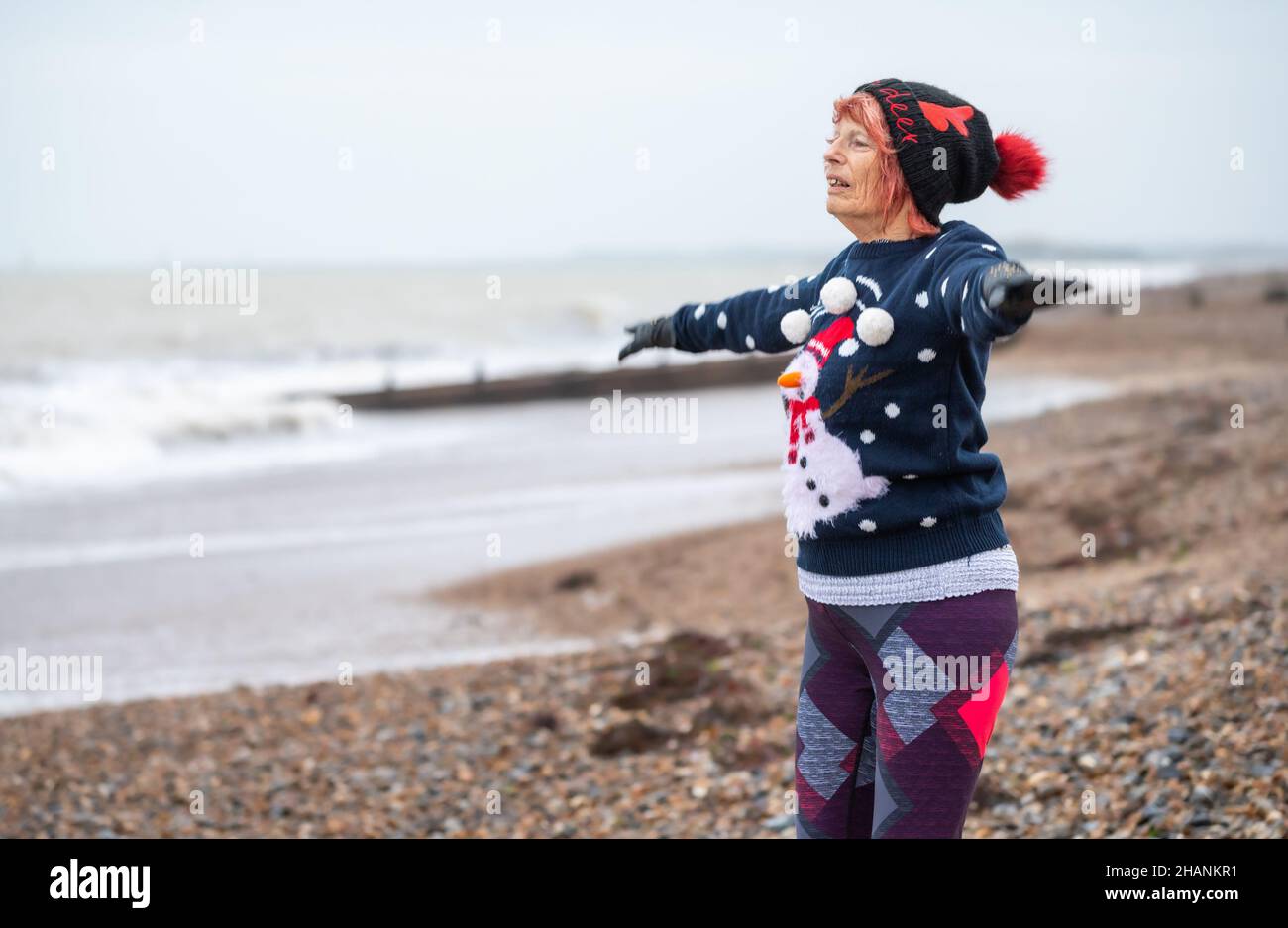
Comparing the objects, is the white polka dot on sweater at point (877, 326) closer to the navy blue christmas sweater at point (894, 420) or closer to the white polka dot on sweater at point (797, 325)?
the navy blue christmas sweater at point (894, 420)

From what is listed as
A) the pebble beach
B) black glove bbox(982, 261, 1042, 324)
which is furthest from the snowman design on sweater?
the pebble beach

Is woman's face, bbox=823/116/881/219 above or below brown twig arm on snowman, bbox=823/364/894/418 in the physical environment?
above

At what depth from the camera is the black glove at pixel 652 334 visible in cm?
345

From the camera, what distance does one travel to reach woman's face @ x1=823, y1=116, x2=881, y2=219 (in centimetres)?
281

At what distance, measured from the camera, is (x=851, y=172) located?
9.26 ft

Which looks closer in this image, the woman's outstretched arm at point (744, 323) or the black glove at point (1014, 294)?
the black glove at point (1014, 294)

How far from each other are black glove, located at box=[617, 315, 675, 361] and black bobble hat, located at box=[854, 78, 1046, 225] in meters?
0.83

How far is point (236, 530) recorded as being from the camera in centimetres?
1330

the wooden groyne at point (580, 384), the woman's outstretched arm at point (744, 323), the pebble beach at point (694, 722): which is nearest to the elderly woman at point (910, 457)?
the woman's outstretched arm at point (744, 323)

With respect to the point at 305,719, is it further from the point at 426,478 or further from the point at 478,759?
the point at 426,478

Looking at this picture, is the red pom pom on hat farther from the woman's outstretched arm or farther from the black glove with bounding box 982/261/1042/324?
the black glove with bounding box 982/261/1042/324

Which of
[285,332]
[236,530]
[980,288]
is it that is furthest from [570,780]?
[285,332]

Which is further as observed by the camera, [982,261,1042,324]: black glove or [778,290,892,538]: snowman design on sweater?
[778,290,892,538]: snowman design on sweater

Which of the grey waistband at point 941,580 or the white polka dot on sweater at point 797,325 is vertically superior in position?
the white polka dot on sweater at point 797,325
